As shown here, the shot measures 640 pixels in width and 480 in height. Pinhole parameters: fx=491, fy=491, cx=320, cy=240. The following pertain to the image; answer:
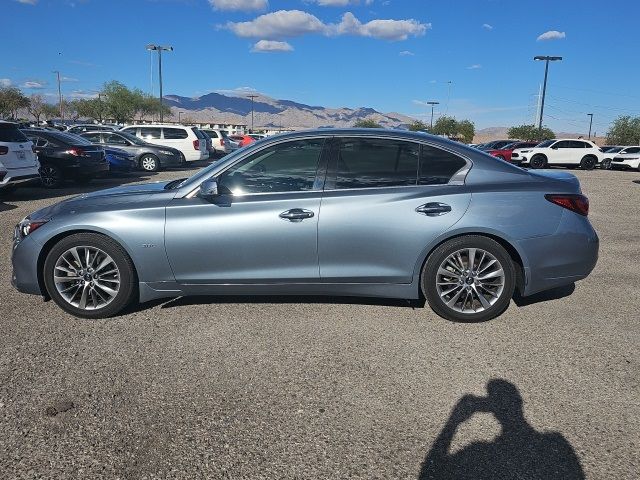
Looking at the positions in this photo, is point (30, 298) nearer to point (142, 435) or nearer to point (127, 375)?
point (127, 375)

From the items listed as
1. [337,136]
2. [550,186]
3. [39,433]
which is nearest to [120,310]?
[39,433]

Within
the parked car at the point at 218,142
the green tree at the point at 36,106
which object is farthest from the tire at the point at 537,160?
the green tree at the point at 36,106

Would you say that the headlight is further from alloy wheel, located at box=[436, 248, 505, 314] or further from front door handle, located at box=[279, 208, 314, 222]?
alloy wheel, located at box=[436, 248, 505, 314]

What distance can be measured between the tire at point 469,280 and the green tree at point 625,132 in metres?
84.1

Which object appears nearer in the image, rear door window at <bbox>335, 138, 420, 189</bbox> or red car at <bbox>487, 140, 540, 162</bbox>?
rear door window at <bbox>335, 138, 420, 189</bbox>

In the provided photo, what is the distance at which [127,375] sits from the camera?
10.4 feet

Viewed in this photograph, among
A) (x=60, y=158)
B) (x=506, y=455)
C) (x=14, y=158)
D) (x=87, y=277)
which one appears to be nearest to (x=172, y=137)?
(x=60, y=158)

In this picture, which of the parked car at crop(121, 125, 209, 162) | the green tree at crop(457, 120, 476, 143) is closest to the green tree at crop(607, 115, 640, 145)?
the green tree at crop(457, 120, 476, 143)

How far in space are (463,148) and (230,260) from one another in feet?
7.10

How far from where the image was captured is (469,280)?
13.1ft

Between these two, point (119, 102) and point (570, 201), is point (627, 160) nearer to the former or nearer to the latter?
point (570, 201)

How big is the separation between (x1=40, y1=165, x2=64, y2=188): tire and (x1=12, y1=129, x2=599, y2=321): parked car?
941 centimetres

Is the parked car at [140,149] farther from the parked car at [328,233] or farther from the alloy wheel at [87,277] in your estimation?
the alloy wheel at [87,277]

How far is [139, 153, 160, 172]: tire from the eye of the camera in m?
17.9
